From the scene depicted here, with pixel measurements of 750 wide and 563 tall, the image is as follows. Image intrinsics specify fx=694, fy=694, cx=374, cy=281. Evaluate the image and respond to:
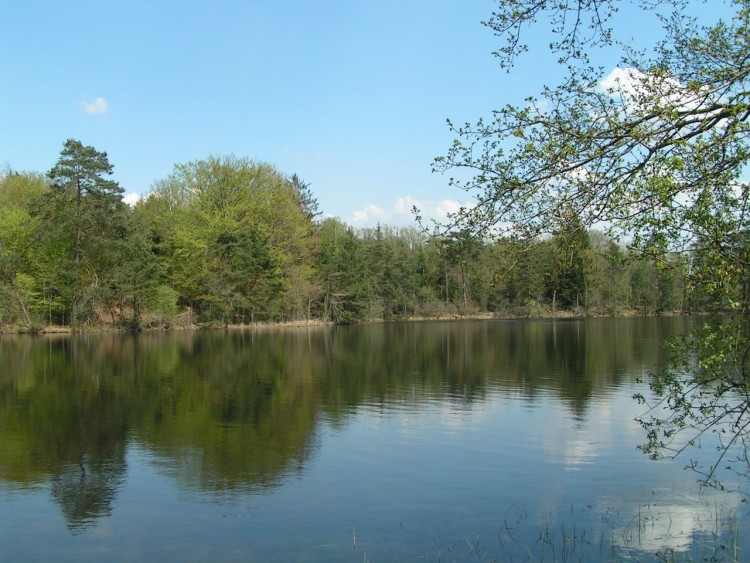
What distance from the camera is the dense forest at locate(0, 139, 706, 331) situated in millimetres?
53156

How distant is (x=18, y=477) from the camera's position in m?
12.2

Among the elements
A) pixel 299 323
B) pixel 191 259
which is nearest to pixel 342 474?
pixel 191 259

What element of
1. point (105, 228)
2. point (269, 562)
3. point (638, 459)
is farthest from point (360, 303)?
point (269, 562)

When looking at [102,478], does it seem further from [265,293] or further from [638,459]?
[265,293]

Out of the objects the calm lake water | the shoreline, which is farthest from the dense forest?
the calm lake water

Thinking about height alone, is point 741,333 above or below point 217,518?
above

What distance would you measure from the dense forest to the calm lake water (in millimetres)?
20489

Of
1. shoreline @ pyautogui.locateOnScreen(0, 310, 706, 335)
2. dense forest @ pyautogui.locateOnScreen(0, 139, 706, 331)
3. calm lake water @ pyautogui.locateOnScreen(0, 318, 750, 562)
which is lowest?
calm lake water @ pyautogui.locateOnScreen(0, 318, 750, 562)

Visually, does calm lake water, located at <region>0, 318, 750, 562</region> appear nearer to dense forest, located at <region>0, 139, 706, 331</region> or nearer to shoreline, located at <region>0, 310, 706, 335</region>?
shoreline, located at <region>0, 310, 706, 335</region>

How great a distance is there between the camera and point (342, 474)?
496 inches

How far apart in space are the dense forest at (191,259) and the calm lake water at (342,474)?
2049 centimetres

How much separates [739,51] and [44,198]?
54.1 meters

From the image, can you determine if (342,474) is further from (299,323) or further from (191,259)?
(299,323)

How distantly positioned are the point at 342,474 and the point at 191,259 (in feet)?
177
